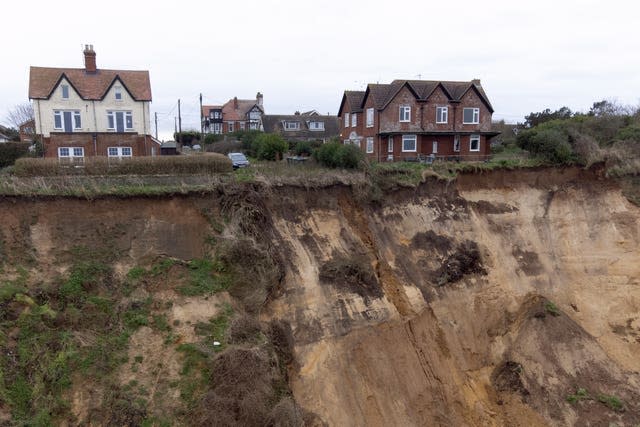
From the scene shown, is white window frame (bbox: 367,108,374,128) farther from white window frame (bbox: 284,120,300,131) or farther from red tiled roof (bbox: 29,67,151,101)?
white window frame (bbox: 284,120,300,131)

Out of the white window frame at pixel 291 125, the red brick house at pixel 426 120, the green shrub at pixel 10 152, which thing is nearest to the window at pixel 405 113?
the red brick house at pixel 426 120

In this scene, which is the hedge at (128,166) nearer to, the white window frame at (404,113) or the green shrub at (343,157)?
the green shrub at (343,157)

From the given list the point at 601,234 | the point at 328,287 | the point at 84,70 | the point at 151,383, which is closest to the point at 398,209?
the point at 328,287

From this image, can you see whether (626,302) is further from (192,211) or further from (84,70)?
(84,70)

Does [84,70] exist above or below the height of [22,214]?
above

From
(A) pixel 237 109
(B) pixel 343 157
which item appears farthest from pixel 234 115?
(B) pixel 343 157

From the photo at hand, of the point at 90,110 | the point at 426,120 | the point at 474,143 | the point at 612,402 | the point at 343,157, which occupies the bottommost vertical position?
the point at 612,402

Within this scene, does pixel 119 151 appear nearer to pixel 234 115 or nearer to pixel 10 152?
pixel 10 152
